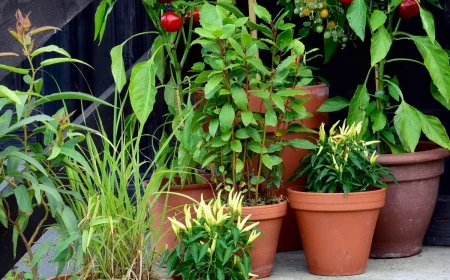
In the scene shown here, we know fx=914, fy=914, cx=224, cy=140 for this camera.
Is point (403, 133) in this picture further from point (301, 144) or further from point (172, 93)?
point (172, 93)

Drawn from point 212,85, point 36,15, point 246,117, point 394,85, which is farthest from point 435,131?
point 36,15

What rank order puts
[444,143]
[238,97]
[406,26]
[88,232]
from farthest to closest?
[406,26], [444,143], [238,97], [88,232]

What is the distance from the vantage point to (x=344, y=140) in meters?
3.37

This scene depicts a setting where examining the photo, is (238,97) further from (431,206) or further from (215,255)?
(431,206)

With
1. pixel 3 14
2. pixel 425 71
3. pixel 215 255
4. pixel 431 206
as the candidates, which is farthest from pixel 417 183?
pixel 3 14

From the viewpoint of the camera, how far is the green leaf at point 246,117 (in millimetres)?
3225

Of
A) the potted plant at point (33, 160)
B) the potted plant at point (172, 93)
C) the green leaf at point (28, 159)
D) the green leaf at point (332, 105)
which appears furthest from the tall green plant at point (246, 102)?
the green leaf at point (28, 159)

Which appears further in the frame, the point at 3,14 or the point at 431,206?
the point at 431,206

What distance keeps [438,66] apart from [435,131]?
0.85ft

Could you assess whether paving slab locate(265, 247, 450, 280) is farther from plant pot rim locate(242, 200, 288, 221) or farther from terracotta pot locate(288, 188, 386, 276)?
plant pot rim locate(242, 200, 288, 221)

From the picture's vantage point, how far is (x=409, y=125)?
352 cm

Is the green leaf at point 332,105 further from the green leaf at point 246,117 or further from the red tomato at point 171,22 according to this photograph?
the red tomato at point 171,22

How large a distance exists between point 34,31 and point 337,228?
1.31 m

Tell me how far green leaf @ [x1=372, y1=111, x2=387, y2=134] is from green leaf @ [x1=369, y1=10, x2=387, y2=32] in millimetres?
354
